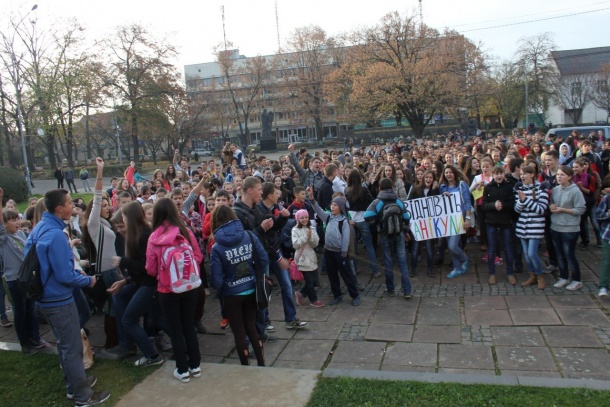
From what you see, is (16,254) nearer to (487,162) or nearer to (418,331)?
(418,331)

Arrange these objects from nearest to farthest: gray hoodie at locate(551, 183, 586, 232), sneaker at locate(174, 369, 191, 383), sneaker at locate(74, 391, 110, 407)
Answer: sneaker at locate(74, 391, 110, 407)
sneaker at locate(174, 369, 191, 383)
gray hoodie at locate(551, 183, 586, 232)

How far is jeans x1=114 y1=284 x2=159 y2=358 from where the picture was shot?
489cm

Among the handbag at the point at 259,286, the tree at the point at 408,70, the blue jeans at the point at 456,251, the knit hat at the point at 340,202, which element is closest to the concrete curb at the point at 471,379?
the handbag at the point at 259,286

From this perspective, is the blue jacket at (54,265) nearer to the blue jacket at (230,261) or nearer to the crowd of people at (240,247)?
the crowd of people at (240,247)

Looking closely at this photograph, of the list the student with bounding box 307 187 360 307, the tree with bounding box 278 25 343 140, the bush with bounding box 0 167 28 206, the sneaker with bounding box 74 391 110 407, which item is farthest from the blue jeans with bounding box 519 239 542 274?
the tree with bounding box 278 25 343 140

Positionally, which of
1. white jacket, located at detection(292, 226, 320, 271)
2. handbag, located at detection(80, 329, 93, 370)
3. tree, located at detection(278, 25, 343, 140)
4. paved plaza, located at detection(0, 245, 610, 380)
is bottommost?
paved plaza, located at detection(0, 245, 610, 380)

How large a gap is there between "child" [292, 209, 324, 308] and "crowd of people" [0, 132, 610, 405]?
2cm

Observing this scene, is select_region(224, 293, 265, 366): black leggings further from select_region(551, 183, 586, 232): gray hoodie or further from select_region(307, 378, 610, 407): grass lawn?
select_region(551, 183, 586, 232): gray hoodie

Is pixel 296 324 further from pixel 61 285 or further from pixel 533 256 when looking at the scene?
pixel 533 256

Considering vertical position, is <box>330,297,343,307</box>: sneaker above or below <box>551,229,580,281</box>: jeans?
below

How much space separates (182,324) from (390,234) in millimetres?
3454

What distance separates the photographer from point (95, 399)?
4449 millimetres

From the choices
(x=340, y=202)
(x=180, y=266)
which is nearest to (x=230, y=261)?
(x=180, y=266)

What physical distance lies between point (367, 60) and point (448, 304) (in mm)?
35390
